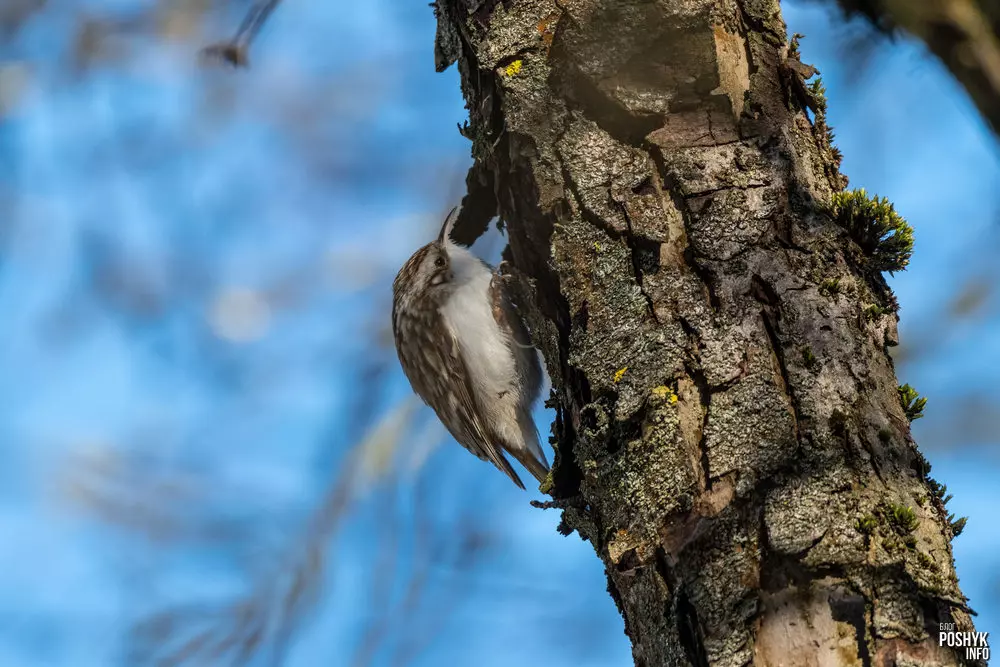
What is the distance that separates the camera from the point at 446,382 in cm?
362

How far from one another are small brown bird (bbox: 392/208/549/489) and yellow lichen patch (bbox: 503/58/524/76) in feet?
4.15

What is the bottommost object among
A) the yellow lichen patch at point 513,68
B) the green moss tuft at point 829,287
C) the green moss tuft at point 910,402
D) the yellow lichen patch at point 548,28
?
the green moss tuft at point 910,402

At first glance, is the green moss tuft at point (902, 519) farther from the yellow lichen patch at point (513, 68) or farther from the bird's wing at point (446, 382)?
the bird's wing at point (446, 382)

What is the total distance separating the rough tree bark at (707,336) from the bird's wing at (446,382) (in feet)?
4.64

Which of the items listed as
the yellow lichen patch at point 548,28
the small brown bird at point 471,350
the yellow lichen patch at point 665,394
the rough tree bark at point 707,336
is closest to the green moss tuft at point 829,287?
the rough tree bark at point 707,336

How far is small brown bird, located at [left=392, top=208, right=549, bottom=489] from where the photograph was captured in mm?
3348

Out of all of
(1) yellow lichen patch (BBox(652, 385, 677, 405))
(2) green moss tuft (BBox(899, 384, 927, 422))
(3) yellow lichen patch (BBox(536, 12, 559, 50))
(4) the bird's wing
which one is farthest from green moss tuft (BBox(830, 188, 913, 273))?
(4) the bird's wing

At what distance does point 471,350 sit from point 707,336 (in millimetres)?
1819

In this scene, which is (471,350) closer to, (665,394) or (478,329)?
(478,329)

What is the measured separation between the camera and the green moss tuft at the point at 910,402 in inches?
64.7

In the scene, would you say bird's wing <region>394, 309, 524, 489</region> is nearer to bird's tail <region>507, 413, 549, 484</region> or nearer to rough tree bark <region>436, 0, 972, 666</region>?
bird's tail <region>507, 413, 549, 484</region>

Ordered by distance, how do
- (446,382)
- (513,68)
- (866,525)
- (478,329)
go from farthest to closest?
(446,382)
(478,329)
(513,68)
(866,525)

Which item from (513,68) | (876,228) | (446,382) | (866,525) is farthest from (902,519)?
(446,382)

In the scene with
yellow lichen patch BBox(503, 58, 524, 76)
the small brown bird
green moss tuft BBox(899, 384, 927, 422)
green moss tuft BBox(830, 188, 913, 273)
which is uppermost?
the small brown bird
